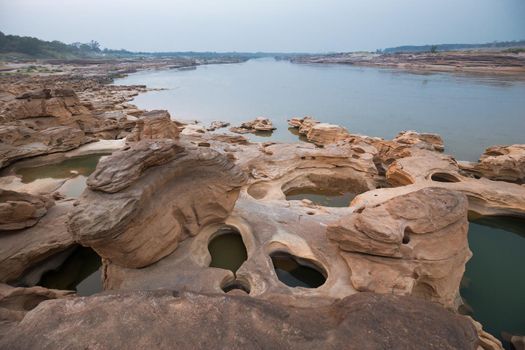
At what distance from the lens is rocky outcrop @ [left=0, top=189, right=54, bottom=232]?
25.6ft

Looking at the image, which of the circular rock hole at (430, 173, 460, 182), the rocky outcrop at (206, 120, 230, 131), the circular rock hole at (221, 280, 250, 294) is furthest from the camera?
the rocky outcrop at (206, 120, 230, 131)

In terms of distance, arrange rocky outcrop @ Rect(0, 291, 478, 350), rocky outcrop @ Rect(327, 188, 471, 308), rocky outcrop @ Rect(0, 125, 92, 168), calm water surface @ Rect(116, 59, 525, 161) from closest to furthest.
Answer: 1. rocky outcrop @ Rect(0, 291, 478, 350)
2. rocky outcrop @ Rect(327, 188, 471, 308)
3. rocky outcrop @ Rect(0, 125, 92, 168)
4. calm water surface @ Rect(116, 59, 525, 161)

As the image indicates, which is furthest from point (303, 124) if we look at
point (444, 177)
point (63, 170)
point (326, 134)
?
point (63, 170)

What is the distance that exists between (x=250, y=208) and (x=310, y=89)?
150 ft

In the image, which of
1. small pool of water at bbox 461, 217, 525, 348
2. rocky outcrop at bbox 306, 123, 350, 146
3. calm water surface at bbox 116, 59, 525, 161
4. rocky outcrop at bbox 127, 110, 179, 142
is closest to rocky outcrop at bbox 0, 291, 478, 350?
small pool of water at bbox 461, 217, 525, 348

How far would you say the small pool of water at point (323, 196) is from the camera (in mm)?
13344

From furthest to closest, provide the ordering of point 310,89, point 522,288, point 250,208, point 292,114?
point 310,89, point 292,114, point 250,208, point 522,288

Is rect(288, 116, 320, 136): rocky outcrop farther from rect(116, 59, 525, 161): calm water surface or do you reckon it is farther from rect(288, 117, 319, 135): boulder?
rect(116, 59, 525, 161): calm water surface

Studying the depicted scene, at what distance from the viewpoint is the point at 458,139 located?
23359 millimetres

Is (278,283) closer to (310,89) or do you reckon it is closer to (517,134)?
(517,134)

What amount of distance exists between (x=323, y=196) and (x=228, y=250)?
6615 mm

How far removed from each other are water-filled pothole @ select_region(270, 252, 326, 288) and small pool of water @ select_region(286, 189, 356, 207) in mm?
5107

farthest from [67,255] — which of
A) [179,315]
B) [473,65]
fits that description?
[473,65]

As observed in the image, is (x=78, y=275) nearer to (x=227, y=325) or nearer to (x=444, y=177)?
(x=227, y=325)
